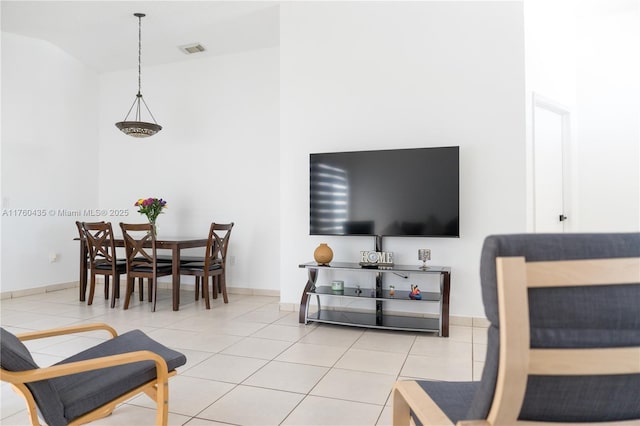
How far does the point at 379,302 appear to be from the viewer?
151 inches

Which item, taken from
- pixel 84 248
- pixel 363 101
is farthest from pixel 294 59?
pixel 84 248

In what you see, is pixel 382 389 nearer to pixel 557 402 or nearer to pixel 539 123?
pixel 557 402

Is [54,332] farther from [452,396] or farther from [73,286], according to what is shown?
[73,286]

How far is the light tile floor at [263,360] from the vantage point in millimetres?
2039

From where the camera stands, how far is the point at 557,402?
2.95 ft

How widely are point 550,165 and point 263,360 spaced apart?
11.8 feet

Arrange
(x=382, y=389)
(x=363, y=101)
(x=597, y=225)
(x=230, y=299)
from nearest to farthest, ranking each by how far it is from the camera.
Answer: (x=382, y=389) < (x=363, y=101) < (x=597, y=225) < (x=230, y=299)

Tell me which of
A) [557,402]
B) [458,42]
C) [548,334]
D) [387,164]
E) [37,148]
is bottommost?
[557,402]

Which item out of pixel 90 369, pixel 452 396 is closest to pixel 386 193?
pixel 452 396

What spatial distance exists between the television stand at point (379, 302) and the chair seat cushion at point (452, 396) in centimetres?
202

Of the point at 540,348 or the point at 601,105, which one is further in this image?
the point at 601,105

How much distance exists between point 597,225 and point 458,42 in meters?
2.65

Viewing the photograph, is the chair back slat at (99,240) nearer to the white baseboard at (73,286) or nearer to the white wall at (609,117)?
the white baseboard at (73,286)

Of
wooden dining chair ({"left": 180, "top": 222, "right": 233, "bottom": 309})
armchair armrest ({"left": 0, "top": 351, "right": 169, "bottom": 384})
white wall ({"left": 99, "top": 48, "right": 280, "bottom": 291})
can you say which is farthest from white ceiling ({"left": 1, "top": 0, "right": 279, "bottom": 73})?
armchair armrest ({"left": 0, "top": 351, "right": 169, "bottom": 384})
